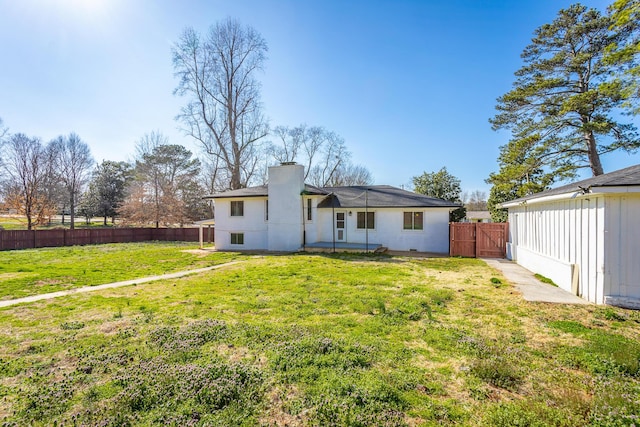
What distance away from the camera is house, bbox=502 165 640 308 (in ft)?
20.6

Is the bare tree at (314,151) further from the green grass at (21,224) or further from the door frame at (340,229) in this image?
the green grass at (21,224)

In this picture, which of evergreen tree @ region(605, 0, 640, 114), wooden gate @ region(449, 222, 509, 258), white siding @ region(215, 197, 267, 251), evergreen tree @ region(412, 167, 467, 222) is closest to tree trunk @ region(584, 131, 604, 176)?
evergreen tree @ region(605, 0, 640, 114)

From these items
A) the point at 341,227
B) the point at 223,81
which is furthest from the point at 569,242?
the point at 223,81

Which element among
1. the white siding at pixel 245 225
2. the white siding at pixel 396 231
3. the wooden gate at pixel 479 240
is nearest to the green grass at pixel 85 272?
the white siding at pixel 245 225

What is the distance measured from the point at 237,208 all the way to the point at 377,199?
361 inches

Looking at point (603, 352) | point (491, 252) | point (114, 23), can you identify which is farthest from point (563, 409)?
point (114, 23)

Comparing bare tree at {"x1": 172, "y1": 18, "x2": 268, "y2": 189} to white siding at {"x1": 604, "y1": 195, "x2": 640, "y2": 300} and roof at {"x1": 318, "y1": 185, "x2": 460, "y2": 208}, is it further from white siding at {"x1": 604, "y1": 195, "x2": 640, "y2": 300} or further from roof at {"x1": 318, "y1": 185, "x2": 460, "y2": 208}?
white siding at {"x1": 604, "y1": 195, "x2": 640, "y2": 300}

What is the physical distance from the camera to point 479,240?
1518 centimetres

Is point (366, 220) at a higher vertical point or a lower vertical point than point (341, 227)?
higher

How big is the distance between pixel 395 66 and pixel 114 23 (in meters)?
12.6

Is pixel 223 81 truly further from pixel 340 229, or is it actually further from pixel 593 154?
pixel 593 154

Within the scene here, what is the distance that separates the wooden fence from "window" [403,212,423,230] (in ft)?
65.9

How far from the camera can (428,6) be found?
11930mm

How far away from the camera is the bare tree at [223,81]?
89.2 ft
